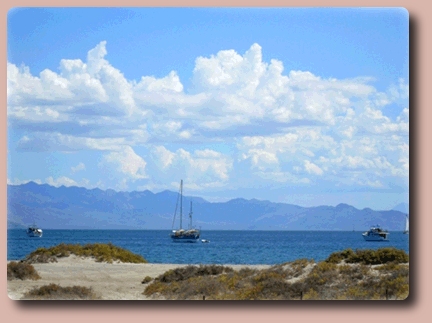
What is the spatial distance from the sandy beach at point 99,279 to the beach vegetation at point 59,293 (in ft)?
0.40

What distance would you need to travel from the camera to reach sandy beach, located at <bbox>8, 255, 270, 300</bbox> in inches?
465

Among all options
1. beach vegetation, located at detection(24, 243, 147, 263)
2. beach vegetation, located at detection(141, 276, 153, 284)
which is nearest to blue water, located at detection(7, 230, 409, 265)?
beach vegetation, located at detection(24, 243, 147, 263)

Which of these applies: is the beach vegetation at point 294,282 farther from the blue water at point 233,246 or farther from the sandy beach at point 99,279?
the blue water at point 233,246

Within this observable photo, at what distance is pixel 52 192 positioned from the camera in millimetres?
12820

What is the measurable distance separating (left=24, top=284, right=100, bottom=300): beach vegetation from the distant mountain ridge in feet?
3.60

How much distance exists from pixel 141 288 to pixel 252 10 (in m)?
5.14

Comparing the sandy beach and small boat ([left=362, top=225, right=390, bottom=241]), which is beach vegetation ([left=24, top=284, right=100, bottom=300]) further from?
small boat ([left=362, top=225, right=390, bottom=241])

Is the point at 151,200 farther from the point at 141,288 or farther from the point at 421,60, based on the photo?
the point at 421,60

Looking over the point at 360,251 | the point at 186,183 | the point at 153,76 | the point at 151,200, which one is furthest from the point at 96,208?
the point at 360,251

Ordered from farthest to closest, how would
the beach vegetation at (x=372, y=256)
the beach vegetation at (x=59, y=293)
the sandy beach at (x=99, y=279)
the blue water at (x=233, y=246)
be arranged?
the blue water at (x=233, y=246) → the beach vegetation at (x=372, y=256) → the sandy beach at (x=99, y=279) → the beach vegetation at (x=59, y=293)

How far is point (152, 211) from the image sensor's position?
19141mm

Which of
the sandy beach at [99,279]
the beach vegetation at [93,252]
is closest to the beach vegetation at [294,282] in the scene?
the sandy beach at [99,279]

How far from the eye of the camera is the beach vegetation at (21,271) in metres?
11.8

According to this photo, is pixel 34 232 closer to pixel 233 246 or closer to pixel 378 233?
pixel 378 233
